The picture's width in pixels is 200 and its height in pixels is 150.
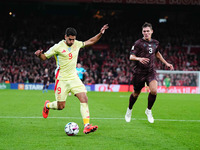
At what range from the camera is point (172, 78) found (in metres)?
35.0

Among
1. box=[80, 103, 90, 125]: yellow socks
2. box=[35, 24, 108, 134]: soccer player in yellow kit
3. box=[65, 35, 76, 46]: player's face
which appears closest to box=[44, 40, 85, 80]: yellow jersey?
box=[35, 24, 108, 134]: soccer player in yellow kit

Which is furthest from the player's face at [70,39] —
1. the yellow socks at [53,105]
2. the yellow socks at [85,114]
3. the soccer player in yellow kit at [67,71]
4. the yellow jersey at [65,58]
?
the yellow socks at [53,105]

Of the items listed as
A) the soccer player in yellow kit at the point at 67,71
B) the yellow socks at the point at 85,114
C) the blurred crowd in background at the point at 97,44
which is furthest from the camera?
the blurred crowd in background at the point at 97,44

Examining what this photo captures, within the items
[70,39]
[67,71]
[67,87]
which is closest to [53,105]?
[67,87]

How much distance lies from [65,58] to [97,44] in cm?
3538

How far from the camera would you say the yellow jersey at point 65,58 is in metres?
7.69

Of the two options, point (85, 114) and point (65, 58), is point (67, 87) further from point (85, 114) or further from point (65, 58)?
point (85, 114)

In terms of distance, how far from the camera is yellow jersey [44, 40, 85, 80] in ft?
25.2

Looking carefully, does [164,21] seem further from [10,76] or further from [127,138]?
[127,138]

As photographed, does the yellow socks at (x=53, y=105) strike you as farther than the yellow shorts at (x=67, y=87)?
Yes

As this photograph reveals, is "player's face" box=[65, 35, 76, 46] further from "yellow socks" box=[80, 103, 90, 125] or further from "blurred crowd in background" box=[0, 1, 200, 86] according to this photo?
"blurred crowd in background" box=[0, 1, 200, 86]

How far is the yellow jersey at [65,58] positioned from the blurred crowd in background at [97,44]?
26956mm

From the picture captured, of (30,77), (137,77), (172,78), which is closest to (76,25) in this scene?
(30,77)

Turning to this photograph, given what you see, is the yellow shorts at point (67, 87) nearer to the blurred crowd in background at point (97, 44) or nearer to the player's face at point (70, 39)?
the player's face at point (70, 39)
